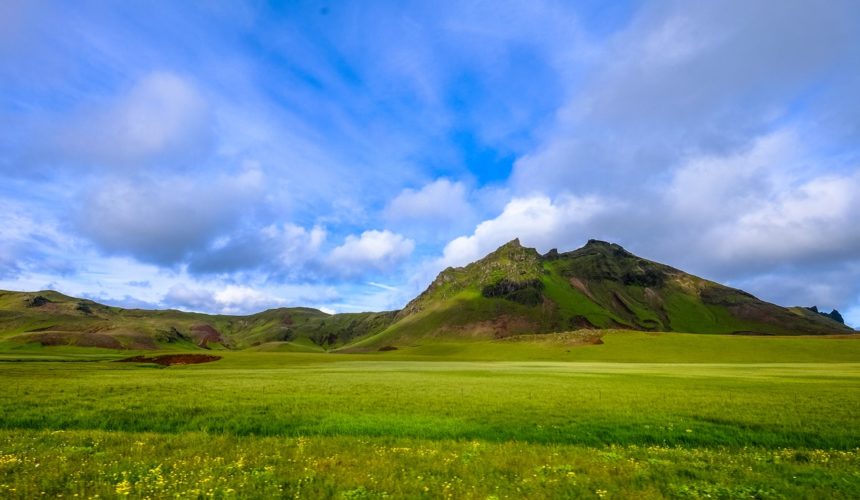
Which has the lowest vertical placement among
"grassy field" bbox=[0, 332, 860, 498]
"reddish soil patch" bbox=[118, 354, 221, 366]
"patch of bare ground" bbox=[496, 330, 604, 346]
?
"grassy field" bbox=[0, 332, 860, 498]

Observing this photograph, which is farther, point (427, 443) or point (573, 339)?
point (573, 339)

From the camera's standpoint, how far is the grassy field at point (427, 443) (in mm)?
12414

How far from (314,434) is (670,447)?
15913 millimetres

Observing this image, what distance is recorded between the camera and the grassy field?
12.4 m

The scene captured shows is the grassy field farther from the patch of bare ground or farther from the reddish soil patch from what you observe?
the patch of bare ground

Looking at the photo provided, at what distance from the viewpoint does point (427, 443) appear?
18797 millimetres

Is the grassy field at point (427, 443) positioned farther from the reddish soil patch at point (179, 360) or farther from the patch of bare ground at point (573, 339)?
the patch of bare ground at point (573, 339)

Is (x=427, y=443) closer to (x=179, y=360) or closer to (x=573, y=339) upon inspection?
(x=179, y=360)

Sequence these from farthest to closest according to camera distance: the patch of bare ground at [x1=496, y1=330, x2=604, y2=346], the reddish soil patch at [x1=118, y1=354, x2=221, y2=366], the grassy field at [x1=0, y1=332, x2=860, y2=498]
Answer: the patch of bare ground at [x1=496, y1=330, x2=604, y2=346] < the reddish soil patch at [x1=118, y1=354, x2=221, y2=366] < the grassy field at [x1=0, y1=332, x2=860, y2=498]

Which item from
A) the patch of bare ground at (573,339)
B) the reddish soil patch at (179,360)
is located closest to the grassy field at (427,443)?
the reddish soil patch at (179,360)

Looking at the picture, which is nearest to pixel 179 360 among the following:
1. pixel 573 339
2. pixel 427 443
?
pixel 427 443

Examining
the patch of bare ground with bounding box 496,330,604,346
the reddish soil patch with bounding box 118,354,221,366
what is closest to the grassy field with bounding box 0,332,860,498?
the reddish soil patch with bounding box 118,354,221,366

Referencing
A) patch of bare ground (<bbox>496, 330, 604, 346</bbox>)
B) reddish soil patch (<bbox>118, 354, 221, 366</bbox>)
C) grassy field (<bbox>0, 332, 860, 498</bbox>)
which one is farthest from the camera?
patch of bare ground (<bbox>496, 330, 604, 346</bbox>)

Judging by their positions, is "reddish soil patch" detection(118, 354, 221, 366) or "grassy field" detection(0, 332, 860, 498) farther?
"reddish soil patch" detection(118, 354, 221, 366)
